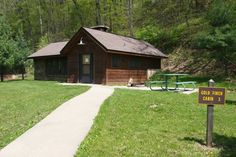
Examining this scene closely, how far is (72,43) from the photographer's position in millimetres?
20531

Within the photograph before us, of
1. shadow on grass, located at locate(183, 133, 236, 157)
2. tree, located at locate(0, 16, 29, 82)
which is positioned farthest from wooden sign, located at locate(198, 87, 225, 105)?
tree, located at locate(0, 16, 29, 82)

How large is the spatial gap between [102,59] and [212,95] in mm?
13527

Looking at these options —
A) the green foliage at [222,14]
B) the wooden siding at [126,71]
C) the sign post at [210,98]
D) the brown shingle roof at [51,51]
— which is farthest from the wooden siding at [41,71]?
the sign post at [210,98]

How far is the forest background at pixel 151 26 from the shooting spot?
749 inches

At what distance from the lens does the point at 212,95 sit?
578cm

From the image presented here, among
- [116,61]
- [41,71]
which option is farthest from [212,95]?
[41,71]

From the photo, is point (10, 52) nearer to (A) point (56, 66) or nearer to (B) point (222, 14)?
(A) point (56, 66)

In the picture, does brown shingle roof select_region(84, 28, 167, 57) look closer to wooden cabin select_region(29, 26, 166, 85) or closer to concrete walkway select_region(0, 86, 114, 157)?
wooden cabin select_region(29, 26, 166, 85)

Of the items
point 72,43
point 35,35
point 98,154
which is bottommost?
point 98,154

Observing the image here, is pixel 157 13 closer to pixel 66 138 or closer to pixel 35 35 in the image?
pixel 35 35

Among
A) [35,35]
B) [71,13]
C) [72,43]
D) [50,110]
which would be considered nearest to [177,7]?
[71,13]

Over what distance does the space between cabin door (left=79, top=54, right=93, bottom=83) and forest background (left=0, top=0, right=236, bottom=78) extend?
24.6ft

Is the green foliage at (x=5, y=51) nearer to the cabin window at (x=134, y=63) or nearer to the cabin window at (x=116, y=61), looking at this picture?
the cabin window at (x=116, y=61)

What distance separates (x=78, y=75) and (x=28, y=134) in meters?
14.1
